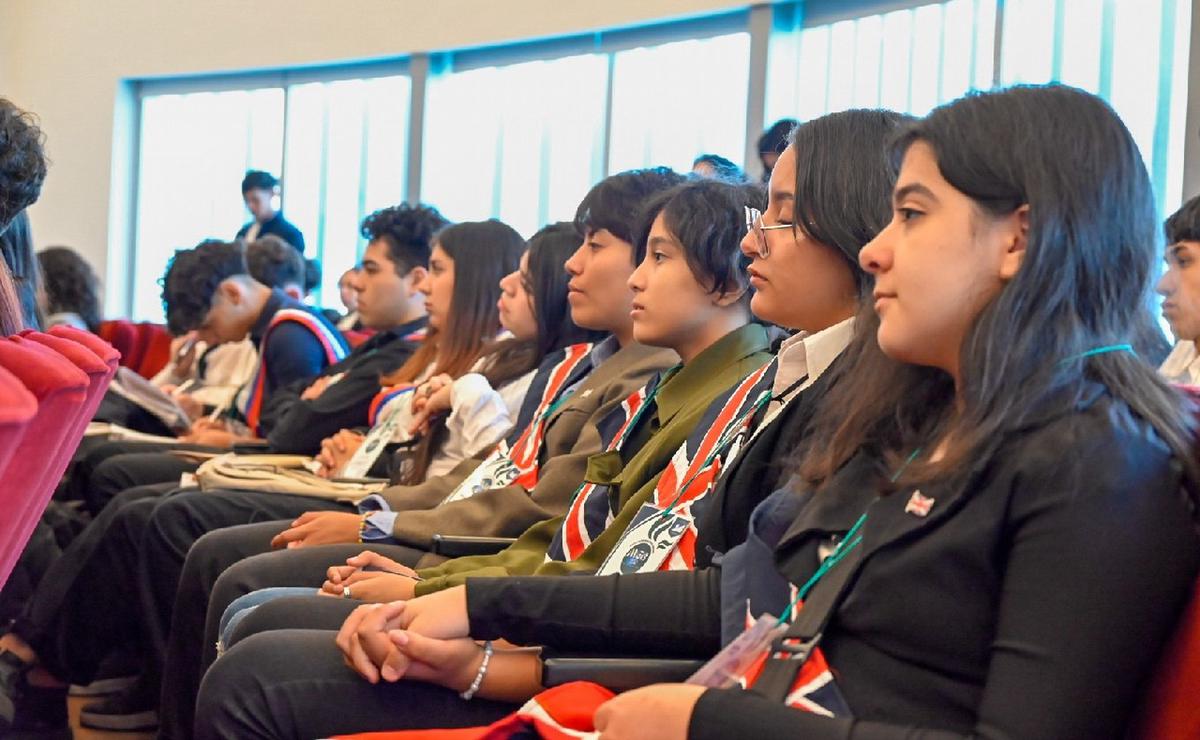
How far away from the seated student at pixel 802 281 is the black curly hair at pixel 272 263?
12.2 feet

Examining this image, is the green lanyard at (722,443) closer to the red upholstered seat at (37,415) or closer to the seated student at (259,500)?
the red upholstered seat at (37,415)

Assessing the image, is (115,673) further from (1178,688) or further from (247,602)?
(1178,688)

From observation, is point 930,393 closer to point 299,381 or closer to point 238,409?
point 299,381

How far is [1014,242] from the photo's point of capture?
4.14 feet

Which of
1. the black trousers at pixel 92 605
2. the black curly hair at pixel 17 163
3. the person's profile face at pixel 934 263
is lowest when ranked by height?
the black trousers at pixel 92 605

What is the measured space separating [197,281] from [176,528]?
1960 millimetres

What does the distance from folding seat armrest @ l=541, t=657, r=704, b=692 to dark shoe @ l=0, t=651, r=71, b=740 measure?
6.02 feet

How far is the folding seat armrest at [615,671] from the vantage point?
56.7 inches

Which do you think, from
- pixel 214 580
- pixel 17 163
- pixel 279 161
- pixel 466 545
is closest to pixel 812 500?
pixel 466 545

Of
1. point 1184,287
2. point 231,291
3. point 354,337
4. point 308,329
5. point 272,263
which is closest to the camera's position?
point 1184,287

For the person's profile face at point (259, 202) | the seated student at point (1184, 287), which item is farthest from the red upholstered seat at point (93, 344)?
the person's profile face at point (259, 202)

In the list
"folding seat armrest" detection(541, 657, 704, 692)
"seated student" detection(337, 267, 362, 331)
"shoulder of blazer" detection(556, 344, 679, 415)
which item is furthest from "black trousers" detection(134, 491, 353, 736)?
"seated student" detection(337, 267, 362, 331)

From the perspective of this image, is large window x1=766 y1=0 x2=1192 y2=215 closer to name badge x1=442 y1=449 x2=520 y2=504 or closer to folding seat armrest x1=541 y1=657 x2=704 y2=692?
name badge x1=442 y1=449 x2=520 y2=504

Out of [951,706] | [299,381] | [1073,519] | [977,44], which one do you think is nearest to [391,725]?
[951,706]
